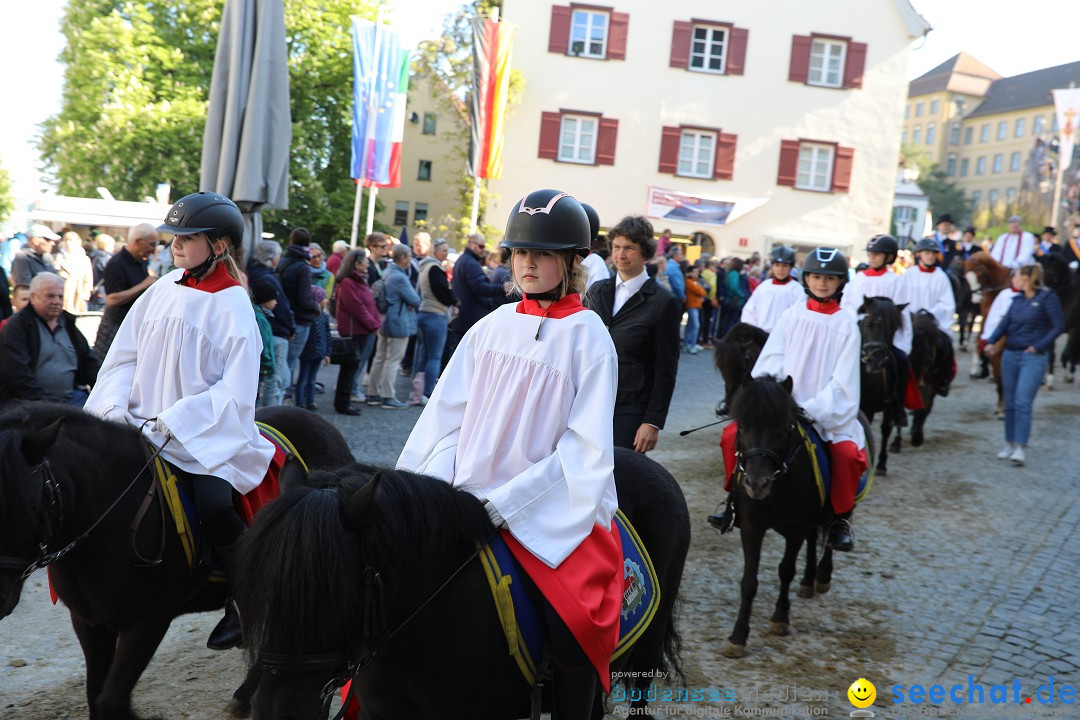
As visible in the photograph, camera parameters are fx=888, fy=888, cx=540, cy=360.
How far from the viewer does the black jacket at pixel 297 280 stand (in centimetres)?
1029

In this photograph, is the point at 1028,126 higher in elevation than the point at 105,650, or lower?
higher

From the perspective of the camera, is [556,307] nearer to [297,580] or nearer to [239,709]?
[297,580]

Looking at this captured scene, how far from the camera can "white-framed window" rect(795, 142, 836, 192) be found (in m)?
32.0

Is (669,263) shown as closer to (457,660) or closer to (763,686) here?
(763,686)

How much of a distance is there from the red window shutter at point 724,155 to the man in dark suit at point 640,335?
27.2 meters

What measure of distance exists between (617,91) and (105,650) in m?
30.0

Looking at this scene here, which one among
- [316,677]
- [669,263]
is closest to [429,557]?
[316,677]

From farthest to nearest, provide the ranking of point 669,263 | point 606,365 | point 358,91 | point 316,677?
1. point 358,91
2. point 669,263
3. point 606,365
4. point 316,677

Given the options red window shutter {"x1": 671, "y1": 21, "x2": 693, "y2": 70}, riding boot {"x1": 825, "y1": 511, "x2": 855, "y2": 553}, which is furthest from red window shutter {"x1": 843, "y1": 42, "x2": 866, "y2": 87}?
riding boot {"x1": 825, "y1": 511, "x2": 855, "y2": 553}

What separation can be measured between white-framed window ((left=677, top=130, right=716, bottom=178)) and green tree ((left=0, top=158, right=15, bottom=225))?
3117cm

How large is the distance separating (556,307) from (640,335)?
2.48m

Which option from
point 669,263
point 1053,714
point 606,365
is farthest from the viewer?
point 669,263

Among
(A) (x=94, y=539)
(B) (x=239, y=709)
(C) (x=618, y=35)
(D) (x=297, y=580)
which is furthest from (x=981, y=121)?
(D) (x=297, y=580)

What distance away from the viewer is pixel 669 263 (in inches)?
687
